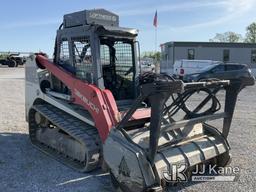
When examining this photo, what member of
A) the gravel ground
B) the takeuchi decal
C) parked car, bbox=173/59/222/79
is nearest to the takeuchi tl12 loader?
the takeuchi decal

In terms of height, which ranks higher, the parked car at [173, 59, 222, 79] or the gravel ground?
the parked car at [173, 59, 222, 79]

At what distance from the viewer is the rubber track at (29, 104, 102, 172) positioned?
6.06 m

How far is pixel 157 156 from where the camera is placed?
5.29 metres

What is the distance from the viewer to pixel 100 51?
6488 mm

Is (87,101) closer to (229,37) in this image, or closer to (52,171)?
(52,171)

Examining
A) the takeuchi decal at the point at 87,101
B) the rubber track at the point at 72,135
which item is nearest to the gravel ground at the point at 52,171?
the rubber track at the point at 72,135

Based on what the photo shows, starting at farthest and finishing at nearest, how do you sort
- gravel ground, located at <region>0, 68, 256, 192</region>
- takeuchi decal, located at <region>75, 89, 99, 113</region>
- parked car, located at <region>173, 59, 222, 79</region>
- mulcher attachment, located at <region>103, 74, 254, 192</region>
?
parked car, located at <region>173, 59, 222, 79</region> → takeuchi decal, located at <region>75, 89, 99, 113</region> → gravel ground, located at <region>0, 68, 256, 192</region> → mulcher attachment, located at <region>103, 74, 254, 192</region>

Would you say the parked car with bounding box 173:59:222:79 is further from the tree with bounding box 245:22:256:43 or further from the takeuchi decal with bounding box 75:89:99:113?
the tree with bounding box 245:22:256:43

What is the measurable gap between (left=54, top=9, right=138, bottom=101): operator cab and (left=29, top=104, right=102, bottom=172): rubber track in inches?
22.6

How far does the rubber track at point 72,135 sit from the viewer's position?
19.9 ft

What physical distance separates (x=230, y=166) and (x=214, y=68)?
18885 mm

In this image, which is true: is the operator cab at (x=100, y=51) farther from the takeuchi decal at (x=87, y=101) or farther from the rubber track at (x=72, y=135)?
the rubber track at (x=72, y=135)

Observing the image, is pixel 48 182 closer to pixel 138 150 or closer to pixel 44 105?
pixel 138 150

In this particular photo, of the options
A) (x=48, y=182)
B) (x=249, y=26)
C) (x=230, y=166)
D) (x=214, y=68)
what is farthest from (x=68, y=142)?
(x=249, y=26)
